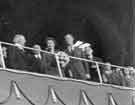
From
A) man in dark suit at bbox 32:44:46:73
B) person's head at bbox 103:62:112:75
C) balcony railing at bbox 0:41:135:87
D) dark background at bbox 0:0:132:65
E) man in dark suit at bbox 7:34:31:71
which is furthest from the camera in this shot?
dark background at bbox 0:0:132:65

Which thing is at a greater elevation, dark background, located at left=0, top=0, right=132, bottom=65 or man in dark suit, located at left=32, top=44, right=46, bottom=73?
dark background, located at left=0, top=0, right=132, bottom=65

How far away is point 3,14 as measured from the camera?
1797 cm

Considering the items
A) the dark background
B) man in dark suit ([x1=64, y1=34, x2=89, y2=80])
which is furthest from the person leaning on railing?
the dark background

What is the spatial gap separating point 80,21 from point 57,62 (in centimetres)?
812

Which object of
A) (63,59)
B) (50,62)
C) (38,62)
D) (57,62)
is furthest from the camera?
(63,59)

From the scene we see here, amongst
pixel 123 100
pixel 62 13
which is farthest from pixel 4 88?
pixel 62 13

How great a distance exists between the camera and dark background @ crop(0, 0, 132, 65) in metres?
18.2

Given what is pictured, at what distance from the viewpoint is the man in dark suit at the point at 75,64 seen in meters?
11.8

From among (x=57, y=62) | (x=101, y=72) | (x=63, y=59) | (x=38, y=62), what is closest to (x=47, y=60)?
(x=38, y=62)

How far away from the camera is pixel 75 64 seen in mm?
11883

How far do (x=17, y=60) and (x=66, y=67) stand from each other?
1.64m

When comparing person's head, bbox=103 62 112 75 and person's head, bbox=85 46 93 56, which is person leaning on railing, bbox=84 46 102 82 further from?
person's head, bbox=103 62 112 75

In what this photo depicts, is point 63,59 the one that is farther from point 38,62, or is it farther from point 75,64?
point 38,62

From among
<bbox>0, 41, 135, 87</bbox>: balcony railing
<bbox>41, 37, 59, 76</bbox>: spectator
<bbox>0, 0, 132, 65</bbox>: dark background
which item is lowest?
<bbox>0, 41, 135, 87</bbox>: balcony railing
